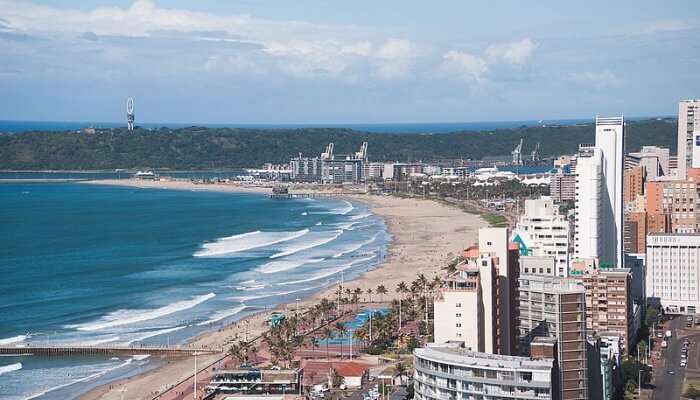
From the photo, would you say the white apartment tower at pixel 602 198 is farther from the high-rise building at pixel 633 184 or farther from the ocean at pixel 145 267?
the high-rise building at pixel 633 184

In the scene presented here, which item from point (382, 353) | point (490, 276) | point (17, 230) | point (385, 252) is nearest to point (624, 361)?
point (382, 353)

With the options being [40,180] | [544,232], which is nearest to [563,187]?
[544,232]

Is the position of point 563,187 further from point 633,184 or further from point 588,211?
point 588,211

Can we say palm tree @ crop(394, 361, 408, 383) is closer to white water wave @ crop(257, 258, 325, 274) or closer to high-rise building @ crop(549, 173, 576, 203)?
white water wave @ crop(257, 258, 325, 274)

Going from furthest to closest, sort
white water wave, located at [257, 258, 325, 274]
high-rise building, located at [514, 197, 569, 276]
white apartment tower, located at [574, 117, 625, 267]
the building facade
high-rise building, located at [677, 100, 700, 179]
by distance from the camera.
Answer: high-rise building, located at [677, 100, 700, 179] → white water wave, located at [257, 258, 325, 274] → white apartment tower, located at [574, 117, 625, 267] → high-rise building, located at [514, 197, 569, 276] → the building facade

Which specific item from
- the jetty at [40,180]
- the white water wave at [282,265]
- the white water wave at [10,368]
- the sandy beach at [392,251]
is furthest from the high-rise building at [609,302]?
the jetty at [40,180]

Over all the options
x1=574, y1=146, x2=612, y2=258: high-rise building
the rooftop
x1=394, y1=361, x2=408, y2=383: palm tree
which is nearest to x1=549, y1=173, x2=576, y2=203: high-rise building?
x1=574, y1=146, x2=612, y2=258: high-rise building

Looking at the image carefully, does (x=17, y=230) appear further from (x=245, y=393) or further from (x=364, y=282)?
(x=245, y=393)
